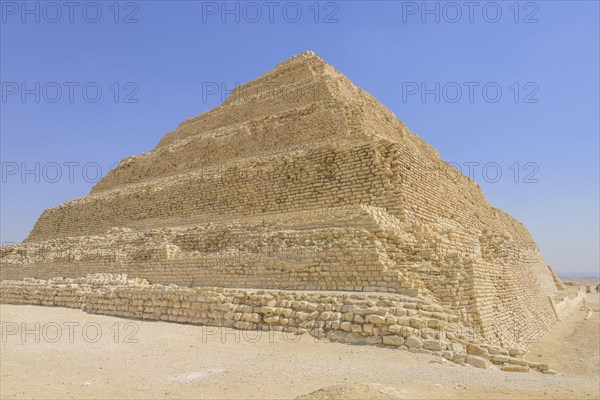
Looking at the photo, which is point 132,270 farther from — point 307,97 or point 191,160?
point 307,97

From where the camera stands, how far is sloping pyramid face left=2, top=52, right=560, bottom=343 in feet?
32.3

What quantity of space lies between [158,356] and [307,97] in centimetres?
1427

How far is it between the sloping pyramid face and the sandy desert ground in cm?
243

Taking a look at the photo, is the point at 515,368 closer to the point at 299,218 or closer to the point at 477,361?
the point at 477,361

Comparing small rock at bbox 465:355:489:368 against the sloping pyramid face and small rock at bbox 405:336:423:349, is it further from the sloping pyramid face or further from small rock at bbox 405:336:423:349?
the sloping pyramid face

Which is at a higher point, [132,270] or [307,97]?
[307,97]

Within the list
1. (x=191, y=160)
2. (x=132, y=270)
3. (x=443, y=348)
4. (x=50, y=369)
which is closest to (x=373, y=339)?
(x=443, y=348)

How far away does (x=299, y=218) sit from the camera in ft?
41.2

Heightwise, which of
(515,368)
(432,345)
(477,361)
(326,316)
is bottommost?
(515,368)

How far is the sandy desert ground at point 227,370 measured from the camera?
488cm

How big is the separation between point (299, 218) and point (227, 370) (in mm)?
6782

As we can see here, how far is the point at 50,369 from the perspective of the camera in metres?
6.46

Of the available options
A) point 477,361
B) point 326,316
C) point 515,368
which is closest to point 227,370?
point 326,316

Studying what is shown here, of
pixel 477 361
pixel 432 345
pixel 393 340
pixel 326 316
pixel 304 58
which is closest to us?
pixel 477 361
